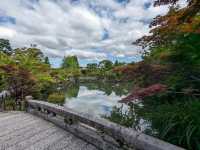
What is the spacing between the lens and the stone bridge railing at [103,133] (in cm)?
239

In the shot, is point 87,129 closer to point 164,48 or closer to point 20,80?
point 164,48

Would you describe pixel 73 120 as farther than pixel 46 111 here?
No

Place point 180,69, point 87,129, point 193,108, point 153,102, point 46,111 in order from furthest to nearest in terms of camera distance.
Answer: point 46,111
point 153,102
point 87,129
point 180,69
point 193,108

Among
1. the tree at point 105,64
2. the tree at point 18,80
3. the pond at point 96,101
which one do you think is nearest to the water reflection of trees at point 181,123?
the pond at point 96,101

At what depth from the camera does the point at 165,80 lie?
3.64m

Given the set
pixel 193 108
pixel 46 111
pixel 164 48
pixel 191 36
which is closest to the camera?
pixel 193 108

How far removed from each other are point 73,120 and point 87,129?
37 centimetres

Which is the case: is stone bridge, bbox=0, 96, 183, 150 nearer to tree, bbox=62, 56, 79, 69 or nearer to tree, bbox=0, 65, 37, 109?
tree, bbox=0, 65, 37, 109

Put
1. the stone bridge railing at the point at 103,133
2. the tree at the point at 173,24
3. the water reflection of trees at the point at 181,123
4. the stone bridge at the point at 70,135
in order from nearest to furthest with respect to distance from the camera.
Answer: the stone bridge railing at the point at 103,133
the water reflection of trees at the point at 181,123
the stone bridge at the point at 70,135
the tree at the point at 173,24

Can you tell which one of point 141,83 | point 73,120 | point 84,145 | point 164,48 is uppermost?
point 164,48

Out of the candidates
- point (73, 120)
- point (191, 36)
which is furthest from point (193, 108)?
point (73, 120)

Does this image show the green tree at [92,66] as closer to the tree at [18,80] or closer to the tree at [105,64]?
the tree at [105,64]

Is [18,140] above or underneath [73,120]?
underneath

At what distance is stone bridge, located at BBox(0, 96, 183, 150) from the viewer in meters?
2.63
